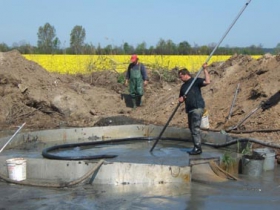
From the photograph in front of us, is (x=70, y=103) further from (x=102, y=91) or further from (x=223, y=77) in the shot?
(x=223, y=77)

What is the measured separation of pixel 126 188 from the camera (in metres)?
8.24

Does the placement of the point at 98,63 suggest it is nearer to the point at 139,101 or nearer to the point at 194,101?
the point at 139,101

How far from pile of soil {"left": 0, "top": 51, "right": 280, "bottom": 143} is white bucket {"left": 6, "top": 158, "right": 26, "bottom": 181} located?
6.02 meters

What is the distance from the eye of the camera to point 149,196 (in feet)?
25.3

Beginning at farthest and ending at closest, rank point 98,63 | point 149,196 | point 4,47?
point 4,47 < point 98,63 < point 149,196

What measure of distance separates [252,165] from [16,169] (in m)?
4.32

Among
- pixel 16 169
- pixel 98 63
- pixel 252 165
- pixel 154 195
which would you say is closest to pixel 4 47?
pixel 98 63

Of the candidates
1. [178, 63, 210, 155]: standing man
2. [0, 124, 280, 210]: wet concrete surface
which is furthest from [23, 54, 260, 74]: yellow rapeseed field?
[0, 124, 280, 210]: wet concrete surface

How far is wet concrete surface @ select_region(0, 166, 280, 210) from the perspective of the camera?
7.29 metres

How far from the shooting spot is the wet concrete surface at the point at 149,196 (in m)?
7.29

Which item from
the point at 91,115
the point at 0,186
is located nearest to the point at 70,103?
the point at 91,115

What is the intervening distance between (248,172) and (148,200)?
272 centimetres

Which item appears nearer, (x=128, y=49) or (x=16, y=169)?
(x=16, y=169)

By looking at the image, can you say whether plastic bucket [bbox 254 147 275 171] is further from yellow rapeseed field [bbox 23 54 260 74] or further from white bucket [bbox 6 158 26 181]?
yellow rapeseed field [bbox 23 54 260 74]
